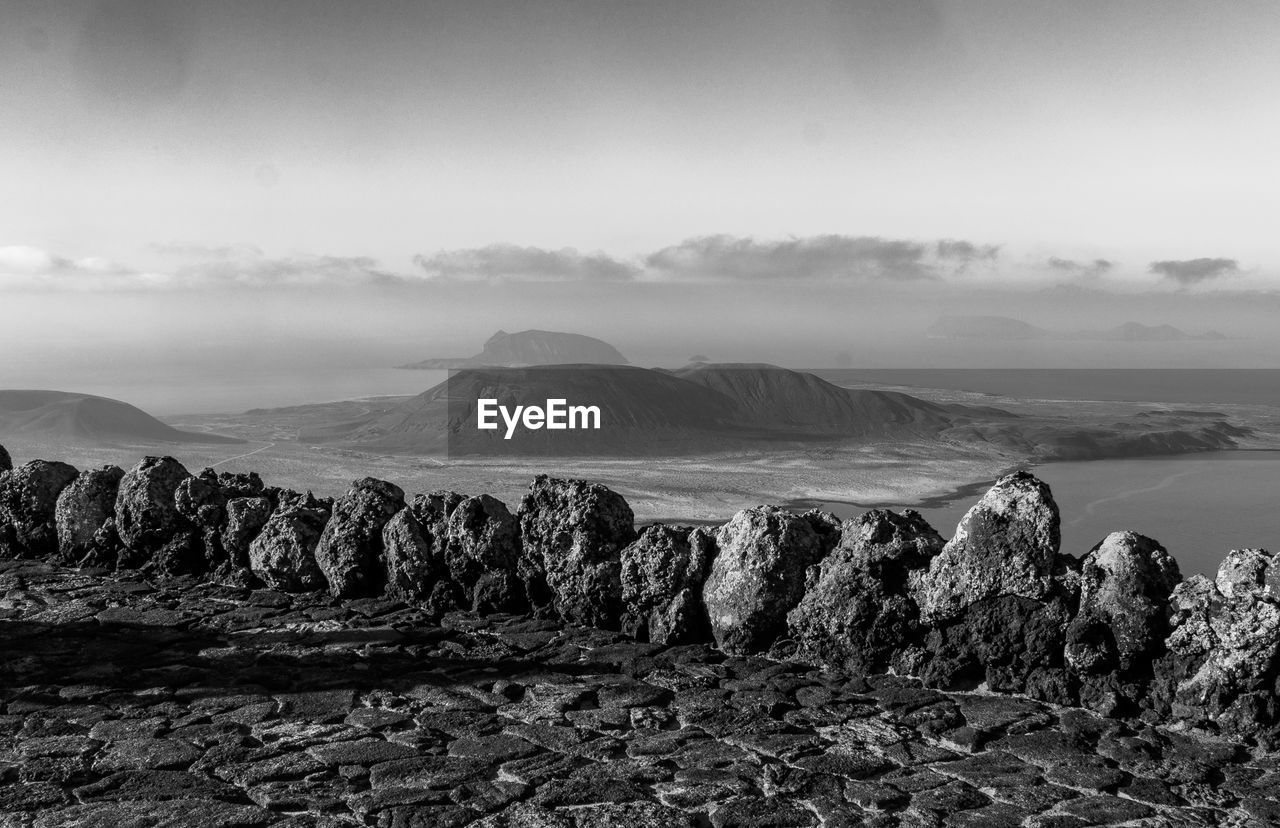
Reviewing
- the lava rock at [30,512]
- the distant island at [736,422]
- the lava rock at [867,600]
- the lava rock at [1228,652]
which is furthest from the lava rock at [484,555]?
the distant island at [736,422]

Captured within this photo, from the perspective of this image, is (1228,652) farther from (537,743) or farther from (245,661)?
(245,661)

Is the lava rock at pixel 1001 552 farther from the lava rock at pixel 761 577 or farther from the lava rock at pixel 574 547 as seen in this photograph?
the lava rock at pixel 574 547

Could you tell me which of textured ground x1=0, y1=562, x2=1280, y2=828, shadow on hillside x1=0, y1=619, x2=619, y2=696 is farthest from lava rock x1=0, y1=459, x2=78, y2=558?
textured ground x1=0, y1=562, x2=1280, y2=828

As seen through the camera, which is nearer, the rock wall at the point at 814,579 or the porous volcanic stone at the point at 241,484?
the rock wall at the point at 814,579

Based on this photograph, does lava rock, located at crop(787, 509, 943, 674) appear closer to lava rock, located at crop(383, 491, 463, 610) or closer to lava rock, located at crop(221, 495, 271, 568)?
lava rock, located at crop(383, 491, 463, 610)

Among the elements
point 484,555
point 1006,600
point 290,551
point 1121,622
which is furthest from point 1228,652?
point 290,551

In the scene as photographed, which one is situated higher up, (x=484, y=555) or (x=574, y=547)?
(x=574, y=547)
